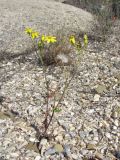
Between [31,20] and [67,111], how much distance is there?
367cm

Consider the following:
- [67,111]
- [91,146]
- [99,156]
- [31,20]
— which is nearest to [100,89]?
[67,111]

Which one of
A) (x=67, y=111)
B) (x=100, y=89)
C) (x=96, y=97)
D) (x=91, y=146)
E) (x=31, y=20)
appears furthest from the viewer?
(x=31, y=20)

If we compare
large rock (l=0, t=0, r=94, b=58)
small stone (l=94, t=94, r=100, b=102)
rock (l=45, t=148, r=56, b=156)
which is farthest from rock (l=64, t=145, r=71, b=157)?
large rock (l=0, t=0, r=94, b=58)

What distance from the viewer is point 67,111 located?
4.37 m

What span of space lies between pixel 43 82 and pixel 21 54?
991mm

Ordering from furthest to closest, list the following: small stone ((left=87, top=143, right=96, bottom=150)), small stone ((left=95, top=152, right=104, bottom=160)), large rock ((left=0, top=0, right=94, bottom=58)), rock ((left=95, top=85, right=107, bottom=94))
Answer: large rock ((left=0, top=0, right=94, bottom=58)), rock ((left=95, top=85, right=107, bottom=94)), small stone ((left=87, top=143, right=96, bottom=150)), small stone ((left=95, top=152, right=104, bottom=160))

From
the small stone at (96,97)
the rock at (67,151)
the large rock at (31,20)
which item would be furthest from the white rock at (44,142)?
the large rock at (31,20)

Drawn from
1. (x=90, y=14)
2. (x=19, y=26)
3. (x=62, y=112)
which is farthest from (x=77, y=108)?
(x=90, y=14)

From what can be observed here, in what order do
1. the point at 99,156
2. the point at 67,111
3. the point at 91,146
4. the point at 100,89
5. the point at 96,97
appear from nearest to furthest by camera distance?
the point at 99,156 < the point at 91,146 < the point at 67,111 < the point at 96,97 < the point at 100,89

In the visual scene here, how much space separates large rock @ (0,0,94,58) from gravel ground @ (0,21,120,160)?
2.36 ft

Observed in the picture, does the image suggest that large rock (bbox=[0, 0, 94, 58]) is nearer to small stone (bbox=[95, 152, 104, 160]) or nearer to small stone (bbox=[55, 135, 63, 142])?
small stone (bbox=[55, 135, 63, 142])

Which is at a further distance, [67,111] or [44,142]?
[67,111]

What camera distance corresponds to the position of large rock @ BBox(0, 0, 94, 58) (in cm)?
625

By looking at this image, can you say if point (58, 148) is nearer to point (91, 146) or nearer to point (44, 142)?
point (44, 142)
